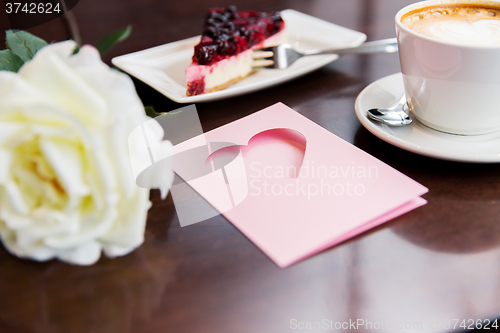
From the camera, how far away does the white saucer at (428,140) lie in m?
0.47

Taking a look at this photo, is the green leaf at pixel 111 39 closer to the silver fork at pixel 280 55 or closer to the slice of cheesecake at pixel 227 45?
the slice of cheesecake at pixel 227 45

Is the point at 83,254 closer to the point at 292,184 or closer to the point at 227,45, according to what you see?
the point at 292,184

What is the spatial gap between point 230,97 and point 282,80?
0.31 ft

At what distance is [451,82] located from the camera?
19.7 inches

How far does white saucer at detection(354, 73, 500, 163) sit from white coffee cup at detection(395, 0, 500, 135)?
0.01 m

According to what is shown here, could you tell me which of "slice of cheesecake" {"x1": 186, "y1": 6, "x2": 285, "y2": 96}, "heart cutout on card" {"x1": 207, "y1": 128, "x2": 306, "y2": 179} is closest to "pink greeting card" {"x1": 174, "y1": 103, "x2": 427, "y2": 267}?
"heart cutout on card" {"x1": 207, "y1": 128, "x2": 306, "y2": 179}

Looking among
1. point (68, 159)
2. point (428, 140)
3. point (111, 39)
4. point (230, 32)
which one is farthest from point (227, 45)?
point (68, 159)

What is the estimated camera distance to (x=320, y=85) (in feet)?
2.42

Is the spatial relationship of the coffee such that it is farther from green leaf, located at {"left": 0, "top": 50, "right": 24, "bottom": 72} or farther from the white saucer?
green leaf, located at {"left": 0, "top": 50, "right": 24, "bottom": 72}

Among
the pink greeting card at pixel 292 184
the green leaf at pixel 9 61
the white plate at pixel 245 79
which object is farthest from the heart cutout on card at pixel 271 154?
the green leaf at pixel 9 61

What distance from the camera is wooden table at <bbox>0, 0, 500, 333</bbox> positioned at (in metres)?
0.34

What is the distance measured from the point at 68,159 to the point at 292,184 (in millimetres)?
235

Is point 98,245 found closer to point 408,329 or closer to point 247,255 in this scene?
point 247,255

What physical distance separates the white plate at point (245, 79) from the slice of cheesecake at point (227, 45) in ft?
0.11
